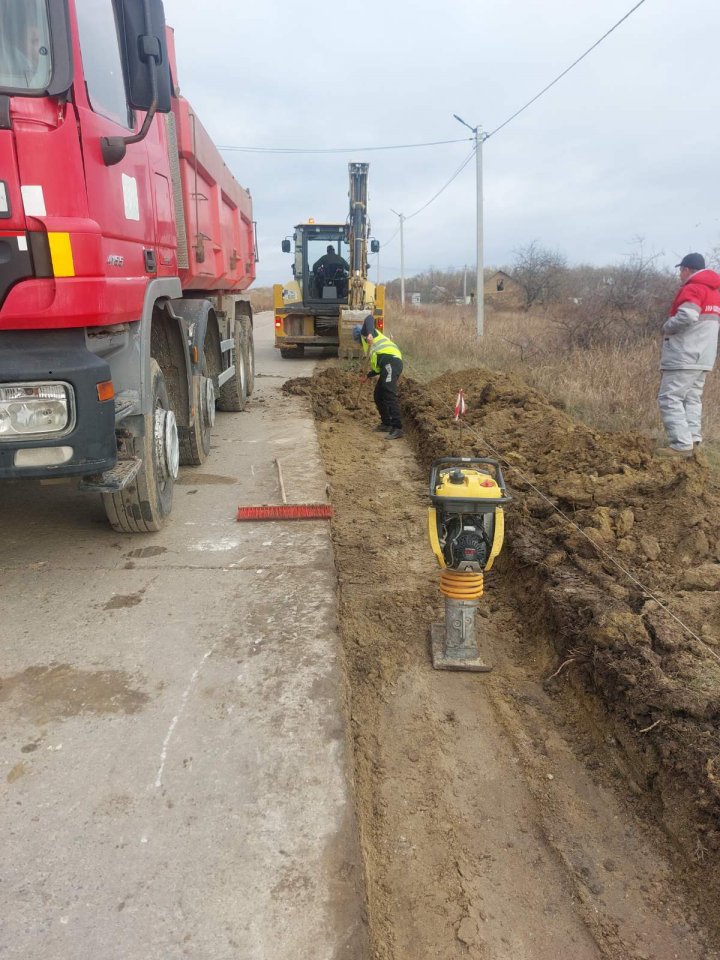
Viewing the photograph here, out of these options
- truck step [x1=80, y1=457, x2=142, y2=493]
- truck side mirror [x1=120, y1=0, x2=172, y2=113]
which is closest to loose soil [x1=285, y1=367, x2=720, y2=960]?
truck step [x1=80, y1=457, x2=142, y2=493]

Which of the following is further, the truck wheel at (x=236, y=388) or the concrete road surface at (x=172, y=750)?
the truck wheel at (x=236, y=388)

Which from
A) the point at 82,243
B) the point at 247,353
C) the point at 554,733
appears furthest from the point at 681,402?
the point at 247,353

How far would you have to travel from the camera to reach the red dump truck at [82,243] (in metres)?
2.75

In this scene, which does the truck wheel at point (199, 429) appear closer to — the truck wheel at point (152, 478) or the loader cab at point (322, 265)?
the truck wheel at point (152, 478)

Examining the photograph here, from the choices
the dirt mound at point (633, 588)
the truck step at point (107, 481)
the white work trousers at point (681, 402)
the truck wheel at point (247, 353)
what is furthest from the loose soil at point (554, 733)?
the truck wheel at point (247, 353)

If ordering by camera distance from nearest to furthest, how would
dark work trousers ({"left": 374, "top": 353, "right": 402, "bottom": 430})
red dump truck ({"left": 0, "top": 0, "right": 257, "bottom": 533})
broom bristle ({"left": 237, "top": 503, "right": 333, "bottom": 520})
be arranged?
red dump truck ({"left": 0, "top": 0, "right": 257, "bottom": 533})
broom bristle ({"left": 237, "top": 503, "right": 333, "bottom": 520})
dark work trousers ({"left": 374, "top": 353, "right": 402, "bottom": 430})

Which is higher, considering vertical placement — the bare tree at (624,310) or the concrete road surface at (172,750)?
the bare tree at (624,310)

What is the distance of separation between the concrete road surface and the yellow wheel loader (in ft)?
29.7

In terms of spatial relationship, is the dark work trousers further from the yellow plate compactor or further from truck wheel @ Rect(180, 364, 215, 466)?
the yellow plate compactor

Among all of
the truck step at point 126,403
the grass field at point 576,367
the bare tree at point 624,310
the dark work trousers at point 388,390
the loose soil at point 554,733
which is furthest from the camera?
the bare tree at point 624,310

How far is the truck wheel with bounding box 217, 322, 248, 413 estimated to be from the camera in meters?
8.65

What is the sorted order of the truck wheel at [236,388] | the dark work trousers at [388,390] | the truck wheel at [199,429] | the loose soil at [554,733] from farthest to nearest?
1. the truck wheel at [236,388]
2. the dark work trousers at [388,390]
3. the truck wheel at [199,429]
4. the loose soil at [554,733]

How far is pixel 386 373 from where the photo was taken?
7.64 meters

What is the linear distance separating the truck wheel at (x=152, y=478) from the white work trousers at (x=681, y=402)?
445 centimetres
